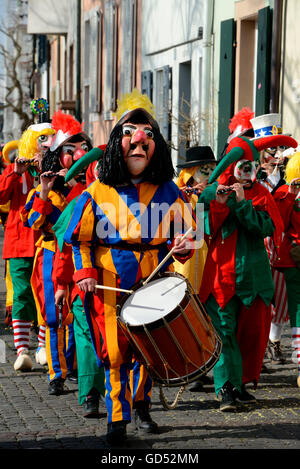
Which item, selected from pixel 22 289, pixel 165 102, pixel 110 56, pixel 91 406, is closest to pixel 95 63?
Answer: pixel 110 56

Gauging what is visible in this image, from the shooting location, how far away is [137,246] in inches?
246

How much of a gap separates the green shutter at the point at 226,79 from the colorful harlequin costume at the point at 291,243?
7294 mm

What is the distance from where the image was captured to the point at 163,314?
5.76 m

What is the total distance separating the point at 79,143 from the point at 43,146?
0.77 meters

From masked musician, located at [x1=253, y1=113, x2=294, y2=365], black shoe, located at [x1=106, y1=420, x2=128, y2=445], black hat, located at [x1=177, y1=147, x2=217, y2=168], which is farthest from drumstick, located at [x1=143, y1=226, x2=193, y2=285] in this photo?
masked musician, located at [x1=253, y1=113, x2=294, y2=365]

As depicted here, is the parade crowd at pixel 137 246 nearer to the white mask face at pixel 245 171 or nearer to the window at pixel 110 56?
the white mask face at pixel 245 171

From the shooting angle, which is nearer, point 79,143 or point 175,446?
point 175,446

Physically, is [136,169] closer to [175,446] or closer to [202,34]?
[175,446]

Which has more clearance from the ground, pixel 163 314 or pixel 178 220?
pixel 178 220

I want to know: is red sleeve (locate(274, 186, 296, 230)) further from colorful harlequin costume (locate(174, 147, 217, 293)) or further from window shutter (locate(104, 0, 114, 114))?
window shutter (locate(104, 0, 114, 114))

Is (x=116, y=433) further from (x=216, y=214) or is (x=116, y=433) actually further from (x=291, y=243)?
(x=291, y=243)

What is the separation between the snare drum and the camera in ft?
19.0

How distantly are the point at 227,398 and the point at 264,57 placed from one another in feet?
25.4
